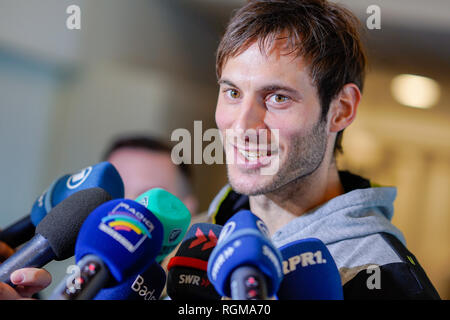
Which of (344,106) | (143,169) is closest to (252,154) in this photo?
(344,106)

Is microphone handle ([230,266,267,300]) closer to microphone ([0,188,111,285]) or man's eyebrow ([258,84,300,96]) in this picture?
microphone ([0,188,111,285])

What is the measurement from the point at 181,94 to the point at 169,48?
0.35 metres

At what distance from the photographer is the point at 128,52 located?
11.0ft

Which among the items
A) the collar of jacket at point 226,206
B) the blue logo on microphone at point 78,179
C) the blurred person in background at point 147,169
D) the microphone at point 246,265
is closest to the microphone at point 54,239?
the blue logo on microphone at point 78,179

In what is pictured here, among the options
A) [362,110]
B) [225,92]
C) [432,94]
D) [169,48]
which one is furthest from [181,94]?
[225,92]

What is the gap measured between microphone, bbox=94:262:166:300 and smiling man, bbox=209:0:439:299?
231 millimetres

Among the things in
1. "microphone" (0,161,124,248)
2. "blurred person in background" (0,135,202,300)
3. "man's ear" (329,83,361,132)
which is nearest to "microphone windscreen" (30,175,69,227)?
"microphone" (0,161,124,248)

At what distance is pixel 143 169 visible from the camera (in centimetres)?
219

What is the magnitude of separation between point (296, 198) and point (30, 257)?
1.63 ft

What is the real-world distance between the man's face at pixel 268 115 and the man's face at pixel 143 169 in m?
1.21

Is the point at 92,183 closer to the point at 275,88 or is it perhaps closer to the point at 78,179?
the point at 78,179

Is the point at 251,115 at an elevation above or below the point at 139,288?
above

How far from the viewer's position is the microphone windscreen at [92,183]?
83 cm

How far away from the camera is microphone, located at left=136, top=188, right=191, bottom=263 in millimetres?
740
